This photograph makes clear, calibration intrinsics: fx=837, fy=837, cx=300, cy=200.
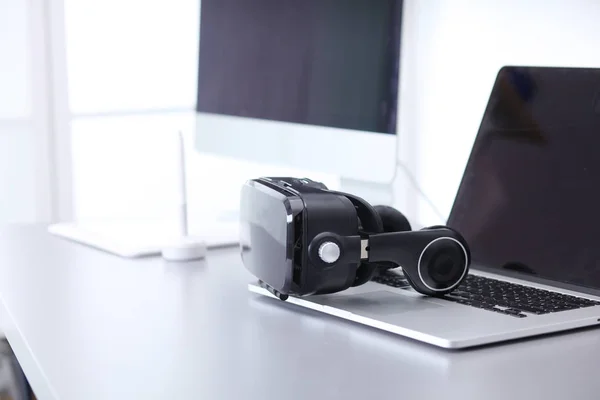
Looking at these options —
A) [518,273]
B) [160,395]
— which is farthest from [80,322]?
[518,273]

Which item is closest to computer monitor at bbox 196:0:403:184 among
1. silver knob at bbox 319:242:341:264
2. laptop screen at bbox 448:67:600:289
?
laptop screen at bbox 448:67:600:289

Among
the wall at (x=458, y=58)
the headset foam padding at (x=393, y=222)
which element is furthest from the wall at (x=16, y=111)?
the headset foam padding at (x=393, y=222)

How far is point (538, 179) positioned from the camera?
93 cm

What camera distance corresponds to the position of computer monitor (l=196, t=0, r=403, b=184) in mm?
1123

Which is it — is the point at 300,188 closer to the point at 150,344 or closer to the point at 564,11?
the point at 150,344

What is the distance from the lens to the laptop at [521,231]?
69 cm

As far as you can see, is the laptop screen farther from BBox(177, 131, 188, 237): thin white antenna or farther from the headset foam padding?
BBox(177, 131, 188, 237): thin white antenna

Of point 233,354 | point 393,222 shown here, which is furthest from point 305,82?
point 233,354

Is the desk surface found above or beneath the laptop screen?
beneath

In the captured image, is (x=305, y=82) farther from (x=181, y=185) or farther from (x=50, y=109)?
(x=50, y=109)

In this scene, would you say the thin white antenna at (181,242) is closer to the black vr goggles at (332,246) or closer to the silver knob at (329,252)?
the black vr goggles at (332,246)

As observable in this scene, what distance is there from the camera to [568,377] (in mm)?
565

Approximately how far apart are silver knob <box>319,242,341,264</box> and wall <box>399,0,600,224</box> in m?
0.49

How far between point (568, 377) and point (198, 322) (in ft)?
1.02
